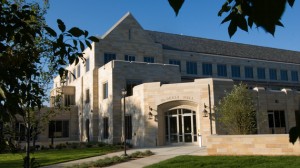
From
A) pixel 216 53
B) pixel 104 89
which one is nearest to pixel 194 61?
pixel 216 53

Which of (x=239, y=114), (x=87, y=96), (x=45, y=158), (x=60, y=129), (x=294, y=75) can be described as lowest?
(x=45, y=158)

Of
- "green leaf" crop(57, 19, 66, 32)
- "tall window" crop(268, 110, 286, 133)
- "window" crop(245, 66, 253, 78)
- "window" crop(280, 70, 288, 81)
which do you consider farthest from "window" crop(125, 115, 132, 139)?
"window" crop(280, 70, 288, 81)

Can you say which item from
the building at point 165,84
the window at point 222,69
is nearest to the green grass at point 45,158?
the building at point 165,84

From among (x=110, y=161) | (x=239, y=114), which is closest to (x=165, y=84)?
(x=239, y=114)

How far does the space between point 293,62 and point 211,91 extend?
126ft

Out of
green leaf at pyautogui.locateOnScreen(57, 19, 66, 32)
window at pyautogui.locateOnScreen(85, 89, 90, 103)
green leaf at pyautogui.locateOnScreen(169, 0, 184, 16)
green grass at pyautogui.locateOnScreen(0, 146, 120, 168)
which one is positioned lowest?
green grass at pyautogui.locateOnScreen(0, 146, 120, 168)

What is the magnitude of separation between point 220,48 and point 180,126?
28.2 meters

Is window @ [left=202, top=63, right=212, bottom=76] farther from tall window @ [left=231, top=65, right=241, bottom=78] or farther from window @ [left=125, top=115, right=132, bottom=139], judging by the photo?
window @ [left=125, top=115, right=132, bottom=139]

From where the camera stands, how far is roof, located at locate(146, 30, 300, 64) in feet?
164

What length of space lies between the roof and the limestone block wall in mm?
29569

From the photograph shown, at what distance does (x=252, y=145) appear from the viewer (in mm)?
18109

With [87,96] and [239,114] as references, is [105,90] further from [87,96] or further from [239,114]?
[239,114]

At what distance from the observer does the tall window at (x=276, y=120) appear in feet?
105

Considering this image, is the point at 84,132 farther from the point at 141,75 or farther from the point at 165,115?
the point at 165,115
